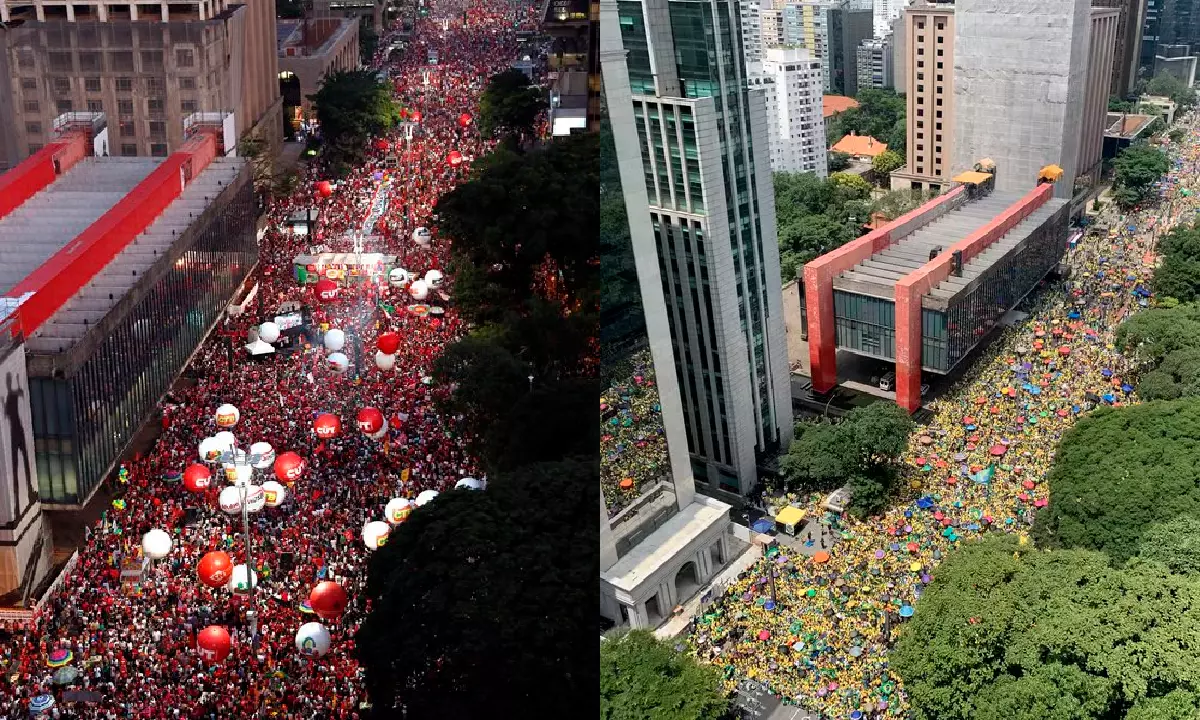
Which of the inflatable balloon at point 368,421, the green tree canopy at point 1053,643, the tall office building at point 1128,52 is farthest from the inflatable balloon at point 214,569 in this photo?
the tall office building at point 1128,52

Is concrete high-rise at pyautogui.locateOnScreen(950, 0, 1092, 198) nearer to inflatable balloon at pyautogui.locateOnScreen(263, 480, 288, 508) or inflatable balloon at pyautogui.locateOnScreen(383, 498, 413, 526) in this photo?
inflatable balloon at pyautogui.locateOnScreen(383, 498, 413, 526)

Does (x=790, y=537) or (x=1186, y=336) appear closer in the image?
(x=790, y=537)

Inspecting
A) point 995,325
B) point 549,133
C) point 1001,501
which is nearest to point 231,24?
point 549,133

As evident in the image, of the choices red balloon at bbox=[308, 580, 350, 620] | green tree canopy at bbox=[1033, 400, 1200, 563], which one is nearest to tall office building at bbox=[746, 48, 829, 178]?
green tree canopy at bbox=[1033, 400, 1200, 563]

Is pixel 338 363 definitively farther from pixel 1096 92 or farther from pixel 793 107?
pixel 793 107

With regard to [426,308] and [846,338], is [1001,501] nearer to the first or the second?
[846,338]

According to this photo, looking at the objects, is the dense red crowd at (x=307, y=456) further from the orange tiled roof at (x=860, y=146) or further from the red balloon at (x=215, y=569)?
the orange tiled roof at (x=860, y=146)
